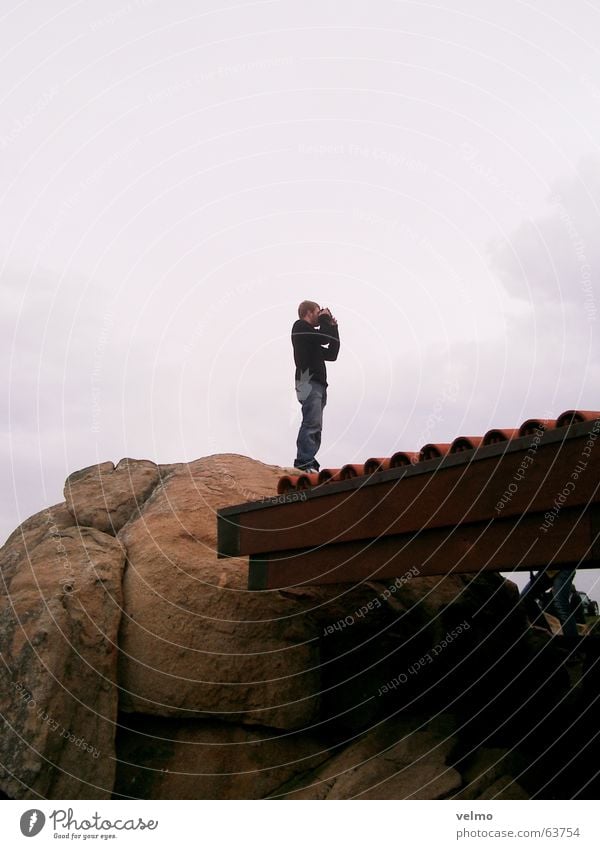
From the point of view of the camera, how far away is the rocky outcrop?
8.39 meters

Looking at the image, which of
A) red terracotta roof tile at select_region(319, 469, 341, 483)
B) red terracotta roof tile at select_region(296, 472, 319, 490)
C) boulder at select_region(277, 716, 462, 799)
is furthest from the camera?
red terracotta roof tile at select_region(296, 472, 319, 490)

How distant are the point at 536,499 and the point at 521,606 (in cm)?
485

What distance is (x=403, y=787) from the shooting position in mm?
7465

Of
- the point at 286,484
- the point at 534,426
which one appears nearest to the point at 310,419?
the point at 286,484

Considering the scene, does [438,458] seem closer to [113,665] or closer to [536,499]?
[536,499]

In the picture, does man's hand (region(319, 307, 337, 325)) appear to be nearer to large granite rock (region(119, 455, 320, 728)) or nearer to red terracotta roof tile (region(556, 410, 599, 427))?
large granite rock (region(119, 455, 320, 728))

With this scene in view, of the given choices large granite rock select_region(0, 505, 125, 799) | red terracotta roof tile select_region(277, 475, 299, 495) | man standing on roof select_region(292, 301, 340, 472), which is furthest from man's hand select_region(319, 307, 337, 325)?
large granite rock select_region(0, 505, 125, 799)

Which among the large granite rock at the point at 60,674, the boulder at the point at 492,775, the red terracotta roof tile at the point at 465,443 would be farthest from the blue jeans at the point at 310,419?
the boulder at the point at 492,775

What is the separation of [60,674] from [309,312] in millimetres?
5098

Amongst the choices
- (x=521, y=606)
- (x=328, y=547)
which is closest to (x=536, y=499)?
(x=328, y=547)

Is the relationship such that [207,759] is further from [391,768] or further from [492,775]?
[492,775]

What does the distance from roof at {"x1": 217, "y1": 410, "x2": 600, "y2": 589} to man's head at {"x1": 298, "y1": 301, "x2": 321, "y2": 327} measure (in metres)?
2.82

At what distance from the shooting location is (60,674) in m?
8.66

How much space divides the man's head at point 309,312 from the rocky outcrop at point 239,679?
2.81 metres
